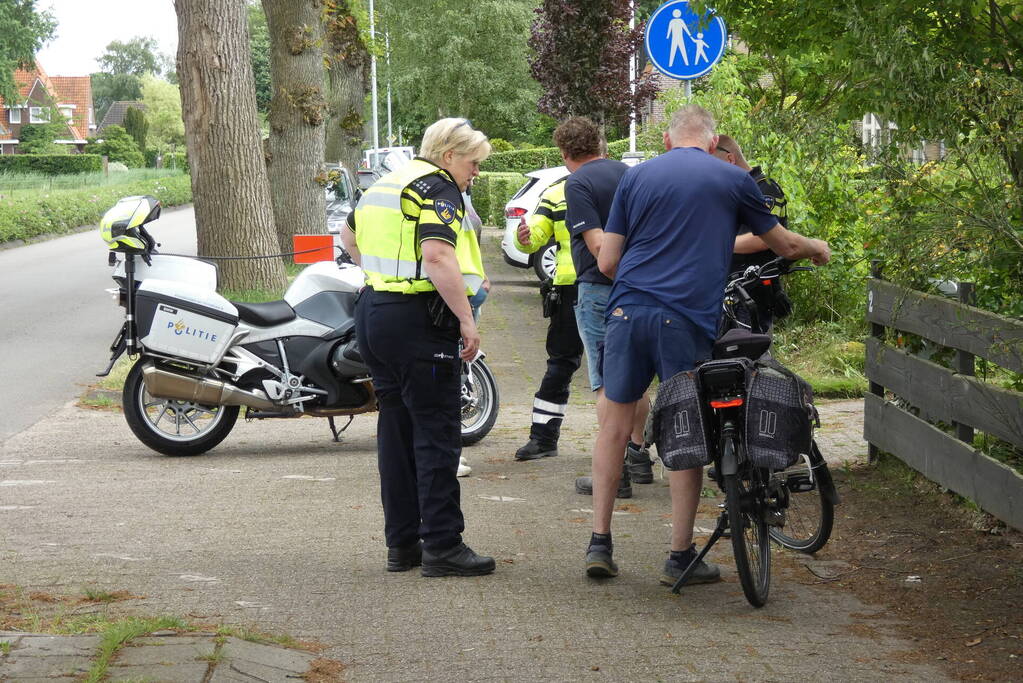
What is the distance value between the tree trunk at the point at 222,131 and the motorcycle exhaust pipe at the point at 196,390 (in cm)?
678

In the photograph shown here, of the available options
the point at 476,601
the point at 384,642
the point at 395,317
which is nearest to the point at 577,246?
the point at 395,317

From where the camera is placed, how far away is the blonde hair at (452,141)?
5.55m

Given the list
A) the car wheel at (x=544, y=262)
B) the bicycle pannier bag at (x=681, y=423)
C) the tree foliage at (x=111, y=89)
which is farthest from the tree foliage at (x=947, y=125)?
the tree foliage at (x=111, y=89)

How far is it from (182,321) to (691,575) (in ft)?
14.0

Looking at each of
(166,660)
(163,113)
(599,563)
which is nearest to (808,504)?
(599,563)

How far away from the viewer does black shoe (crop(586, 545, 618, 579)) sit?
5.44 m

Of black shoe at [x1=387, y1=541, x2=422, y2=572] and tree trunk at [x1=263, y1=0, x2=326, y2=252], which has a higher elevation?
tree trunk at [x1=263, y1=0, x2=326, y2=252]

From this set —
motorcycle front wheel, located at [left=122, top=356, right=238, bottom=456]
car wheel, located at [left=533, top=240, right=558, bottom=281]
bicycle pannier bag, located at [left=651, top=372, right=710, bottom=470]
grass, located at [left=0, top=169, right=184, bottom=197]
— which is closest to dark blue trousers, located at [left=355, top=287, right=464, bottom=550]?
bicycle pannier bag, located at [left=651, top=372, right=710, bottom=470]

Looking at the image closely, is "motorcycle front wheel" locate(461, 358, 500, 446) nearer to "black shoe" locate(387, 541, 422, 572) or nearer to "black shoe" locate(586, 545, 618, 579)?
"black shoe" locate(387, 541, 422, 572)

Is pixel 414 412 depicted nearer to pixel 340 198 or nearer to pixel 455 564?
pixel 455 564

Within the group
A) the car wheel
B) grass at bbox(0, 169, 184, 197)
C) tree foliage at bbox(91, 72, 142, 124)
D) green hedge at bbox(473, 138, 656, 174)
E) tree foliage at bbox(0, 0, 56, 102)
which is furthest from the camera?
tree foliage at bbox(91, 72, 142, 124)

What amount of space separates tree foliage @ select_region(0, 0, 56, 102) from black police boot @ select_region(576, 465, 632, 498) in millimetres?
46652

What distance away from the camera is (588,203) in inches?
273

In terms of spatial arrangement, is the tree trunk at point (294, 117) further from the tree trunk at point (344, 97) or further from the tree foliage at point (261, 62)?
the tree foliage at point (261, 62)
